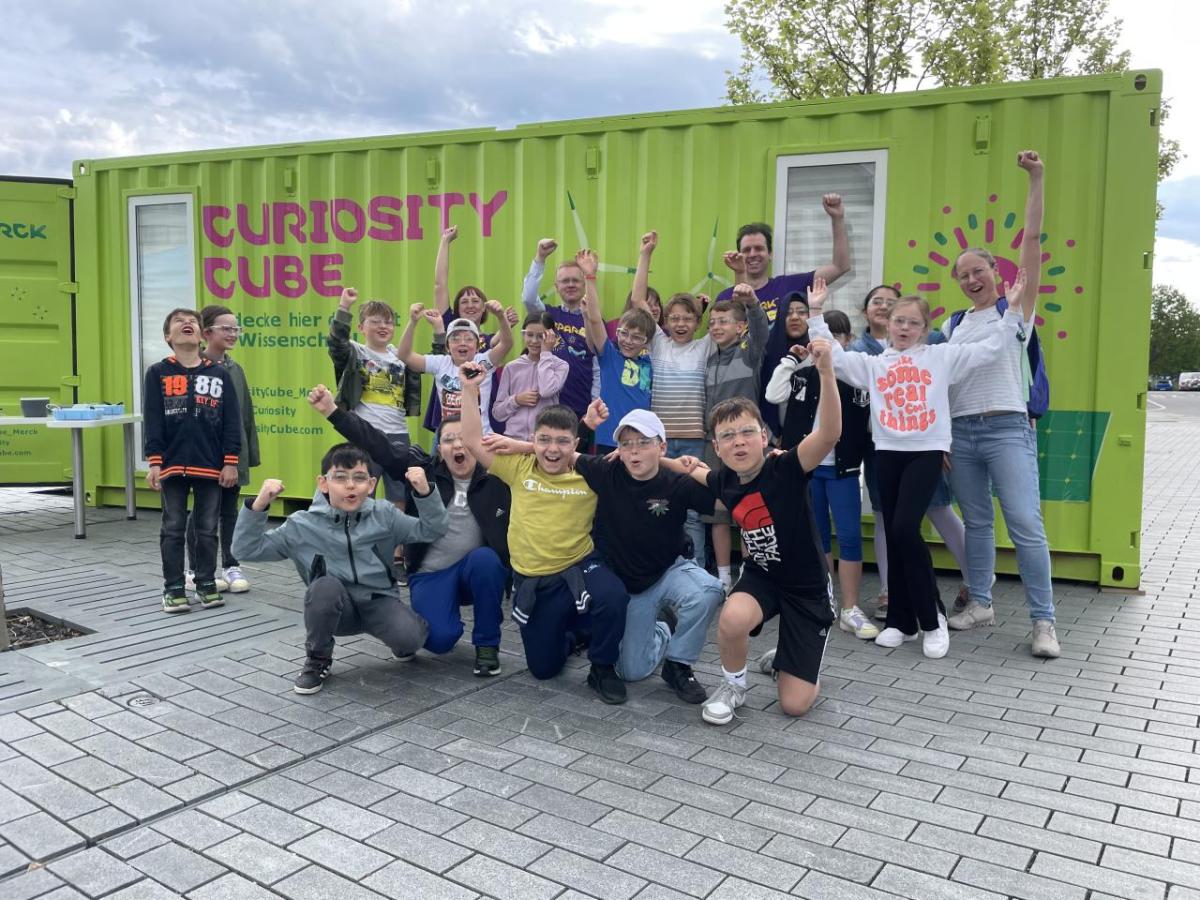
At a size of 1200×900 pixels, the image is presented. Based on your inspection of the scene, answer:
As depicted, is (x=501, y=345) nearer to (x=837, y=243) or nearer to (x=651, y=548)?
(x=837, y=243)

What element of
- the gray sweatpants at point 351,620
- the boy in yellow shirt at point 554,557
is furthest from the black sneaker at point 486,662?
the gray sweatpants at point 351,620

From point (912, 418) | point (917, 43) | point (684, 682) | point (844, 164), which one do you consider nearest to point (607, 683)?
point (684, 682)

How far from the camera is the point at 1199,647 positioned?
4.57 m

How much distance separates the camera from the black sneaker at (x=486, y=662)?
4121 mm

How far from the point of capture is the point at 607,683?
3859 mm

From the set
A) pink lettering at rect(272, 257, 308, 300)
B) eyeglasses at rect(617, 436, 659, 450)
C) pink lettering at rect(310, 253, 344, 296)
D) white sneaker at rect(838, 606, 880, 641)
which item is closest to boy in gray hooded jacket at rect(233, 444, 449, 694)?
eyeglasses at rect(617, 436, 659, 450)

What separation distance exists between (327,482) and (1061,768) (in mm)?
3102

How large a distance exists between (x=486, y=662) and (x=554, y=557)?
581mm

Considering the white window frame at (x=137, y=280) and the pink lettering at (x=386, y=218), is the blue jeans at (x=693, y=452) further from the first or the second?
the white window frame at (x=137, y=280)

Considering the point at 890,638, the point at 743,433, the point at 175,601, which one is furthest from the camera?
the point at 175,601

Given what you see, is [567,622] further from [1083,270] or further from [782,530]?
[1083,270]

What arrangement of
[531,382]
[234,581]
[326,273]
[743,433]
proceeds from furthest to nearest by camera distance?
1. [326,273]
2. [234,581]
3. [531,382]
4. [743,433]

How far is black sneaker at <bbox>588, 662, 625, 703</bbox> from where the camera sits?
381 cm

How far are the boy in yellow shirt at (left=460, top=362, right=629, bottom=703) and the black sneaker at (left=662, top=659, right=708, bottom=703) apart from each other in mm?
216
